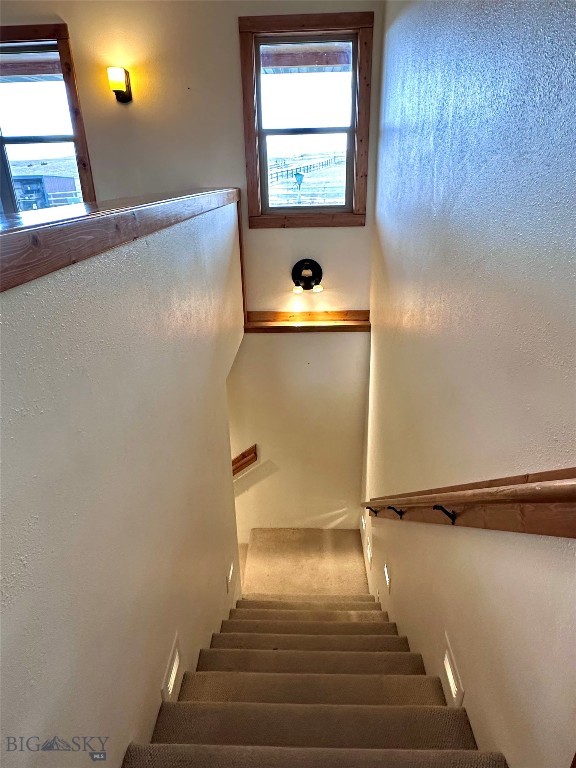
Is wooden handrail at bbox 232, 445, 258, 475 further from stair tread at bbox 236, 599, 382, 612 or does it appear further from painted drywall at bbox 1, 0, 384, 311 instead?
painted drywall at bbox 1, 0, 384, 311

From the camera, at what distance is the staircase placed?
1.32 metres

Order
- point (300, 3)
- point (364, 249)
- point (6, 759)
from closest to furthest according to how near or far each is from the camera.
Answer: point (6, 759)
point (300, 3)
point (364, 249)

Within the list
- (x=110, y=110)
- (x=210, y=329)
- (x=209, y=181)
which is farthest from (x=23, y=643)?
(x=110, y=110)

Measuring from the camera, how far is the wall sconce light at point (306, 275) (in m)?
4.16

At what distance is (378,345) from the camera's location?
3699 millimetres

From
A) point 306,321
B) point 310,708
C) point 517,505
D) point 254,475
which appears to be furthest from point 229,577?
point 517,505

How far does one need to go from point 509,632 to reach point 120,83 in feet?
13.9

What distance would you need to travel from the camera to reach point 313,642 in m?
2.46

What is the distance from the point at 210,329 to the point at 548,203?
6.72 ft

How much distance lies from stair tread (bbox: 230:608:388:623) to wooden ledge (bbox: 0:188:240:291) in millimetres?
2744

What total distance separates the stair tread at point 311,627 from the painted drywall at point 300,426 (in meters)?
2.27

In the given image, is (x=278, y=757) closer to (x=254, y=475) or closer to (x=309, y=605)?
(x=309, y=605)

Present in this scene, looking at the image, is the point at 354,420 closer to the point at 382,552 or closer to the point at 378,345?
the point at 378,345

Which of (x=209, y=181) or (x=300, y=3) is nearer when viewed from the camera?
(x=300, y=3)
